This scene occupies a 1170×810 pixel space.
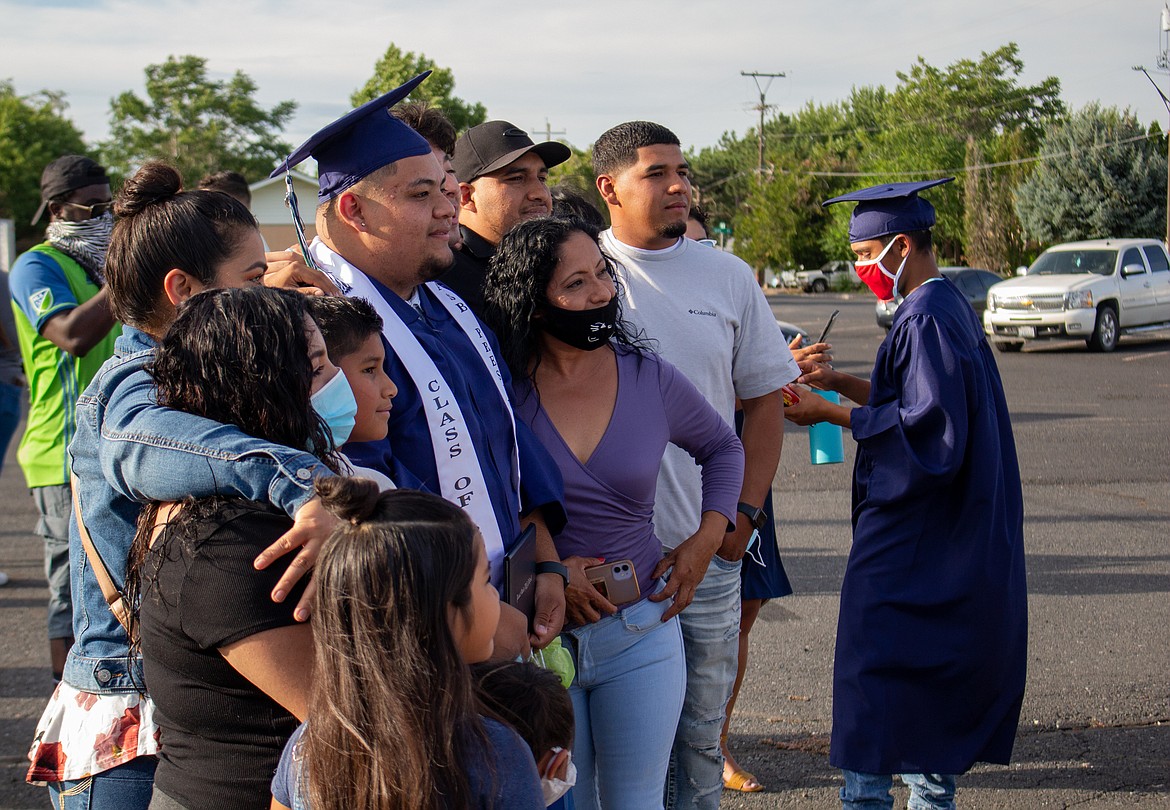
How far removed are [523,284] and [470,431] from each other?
2.33 ft

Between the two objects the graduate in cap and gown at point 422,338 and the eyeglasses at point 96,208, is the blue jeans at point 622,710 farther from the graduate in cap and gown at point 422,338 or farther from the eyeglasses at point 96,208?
the eyeglasses at point 96,208

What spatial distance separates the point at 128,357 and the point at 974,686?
2751mm

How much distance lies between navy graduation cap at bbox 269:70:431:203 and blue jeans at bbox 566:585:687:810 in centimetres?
133

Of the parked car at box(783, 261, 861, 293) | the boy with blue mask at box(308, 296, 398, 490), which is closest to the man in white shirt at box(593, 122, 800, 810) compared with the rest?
the boy with blue mask at box(308, 296, 398, 490)

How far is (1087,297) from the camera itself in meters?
19.5

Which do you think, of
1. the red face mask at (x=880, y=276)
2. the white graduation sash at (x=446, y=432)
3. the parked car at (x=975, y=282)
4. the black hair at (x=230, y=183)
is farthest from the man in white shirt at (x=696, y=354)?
the parked car at (x=975, y=282)

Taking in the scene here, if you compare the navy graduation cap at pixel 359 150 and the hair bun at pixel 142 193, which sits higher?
the navy graduation cap at pixel 359 150

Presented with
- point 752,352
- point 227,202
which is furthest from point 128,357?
point 752,352

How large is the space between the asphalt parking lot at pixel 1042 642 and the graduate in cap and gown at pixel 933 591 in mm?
655

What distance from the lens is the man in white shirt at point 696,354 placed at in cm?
342

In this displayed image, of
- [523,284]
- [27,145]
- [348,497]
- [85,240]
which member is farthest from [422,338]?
[27,145]

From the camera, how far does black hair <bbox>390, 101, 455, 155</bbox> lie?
3.82m

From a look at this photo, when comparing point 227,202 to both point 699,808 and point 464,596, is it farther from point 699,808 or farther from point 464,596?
point 699,808

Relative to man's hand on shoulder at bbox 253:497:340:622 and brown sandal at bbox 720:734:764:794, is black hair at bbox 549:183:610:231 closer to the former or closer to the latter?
brown sandal at bbox 720:734:764:794
